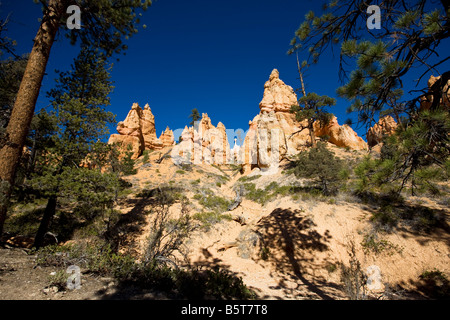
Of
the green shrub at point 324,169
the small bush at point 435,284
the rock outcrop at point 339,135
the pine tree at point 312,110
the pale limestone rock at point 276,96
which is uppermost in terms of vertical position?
the pale limestone rock at point 276,96

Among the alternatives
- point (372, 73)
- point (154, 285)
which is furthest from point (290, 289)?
point (372, 73)

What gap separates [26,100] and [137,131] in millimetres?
33426

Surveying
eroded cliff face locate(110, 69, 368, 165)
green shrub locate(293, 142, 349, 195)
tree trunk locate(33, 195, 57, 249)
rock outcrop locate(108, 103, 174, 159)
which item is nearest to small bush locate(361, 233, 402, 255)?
green shrub locate(293, 142, 349, 195)

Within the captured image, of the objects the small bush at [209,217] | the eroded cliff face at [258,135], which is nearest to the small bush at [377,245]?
the small bush at [209,217]

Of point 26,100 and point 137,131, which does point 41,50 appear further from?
point 137,131

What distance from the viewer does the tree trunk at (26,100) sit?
3852 mm

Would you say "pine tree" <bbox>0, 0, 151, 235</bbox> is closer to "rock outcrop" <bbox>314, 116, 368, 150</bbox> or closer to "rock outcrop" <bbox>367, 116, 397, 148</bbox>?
"rock outcrop" <bbox>367, 116, 397, 148</bbox>

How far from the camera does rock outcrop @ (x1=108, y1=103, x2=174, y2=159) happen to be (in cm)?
3300

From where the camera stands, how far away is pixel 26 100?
4.14m

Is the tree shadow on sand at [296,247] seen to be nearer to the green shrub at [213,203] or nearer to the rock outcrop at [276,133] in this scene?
the green shrub at [213,203]

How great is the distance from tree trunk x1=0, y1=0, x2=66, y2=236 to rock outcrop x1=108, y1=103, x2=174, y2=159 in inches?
938

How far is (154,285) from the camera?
3426mm

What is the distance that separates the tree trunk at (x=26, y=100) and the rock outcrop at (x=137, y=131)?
78.1ft

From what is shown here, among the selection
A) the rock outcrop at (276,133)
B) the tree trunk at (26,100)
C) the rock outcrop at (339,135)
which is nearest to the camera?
the tree trunk at (26,100)
